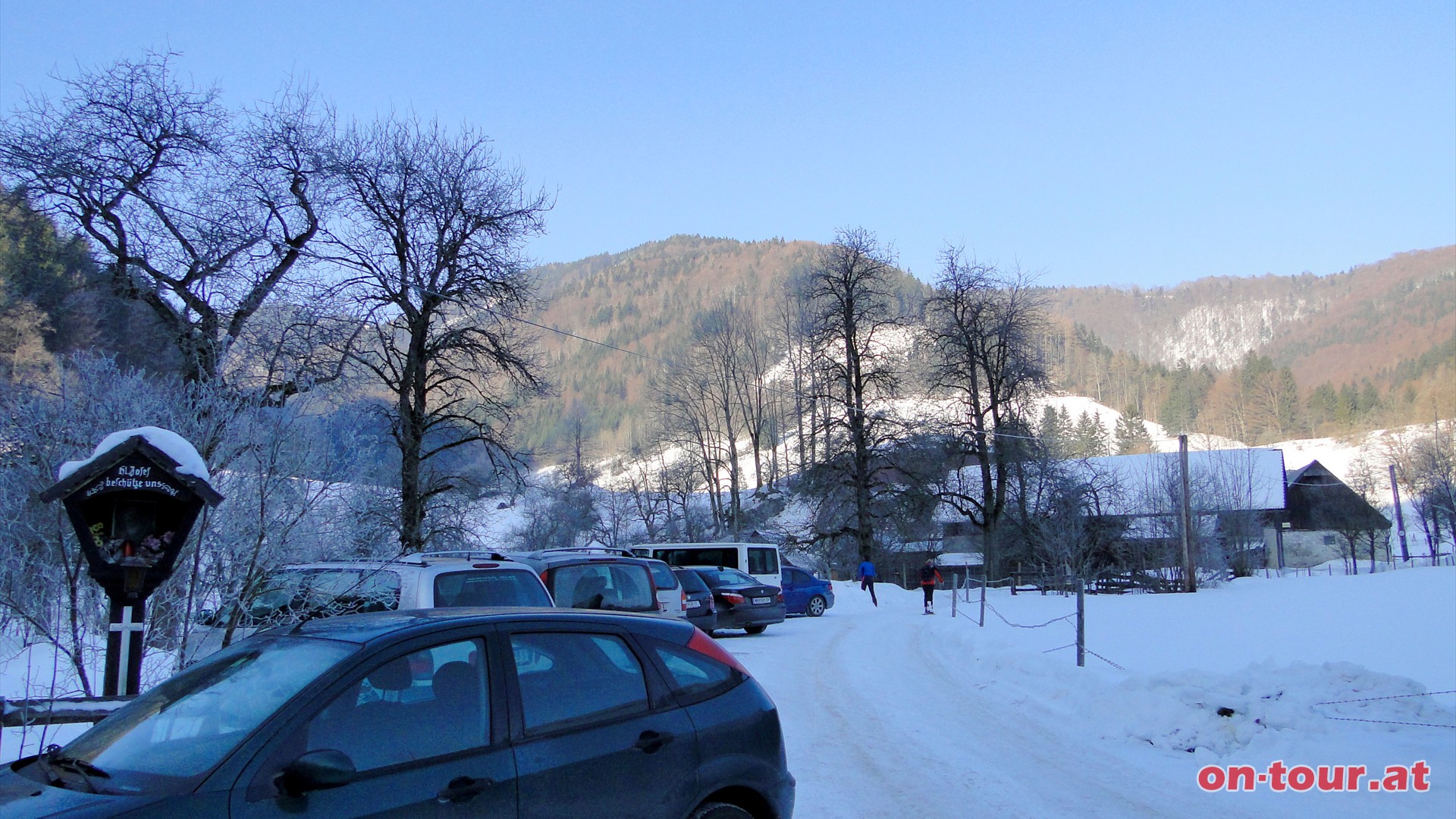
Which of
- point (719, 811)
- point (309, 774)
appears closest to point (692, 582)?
point (719, 811)

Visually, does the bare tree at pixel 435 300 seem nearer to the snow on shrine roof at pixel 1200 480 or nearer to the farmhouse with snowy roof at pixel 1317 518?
the snow on shrine roof at pixel 1200 480

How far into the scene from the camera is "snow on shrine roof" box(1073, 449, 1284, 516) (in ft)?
145

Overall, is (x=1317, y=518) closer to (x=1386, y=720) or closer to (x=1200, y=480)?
(x=1200, y=480)

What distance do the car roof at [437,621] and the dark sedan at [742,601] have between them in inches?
642

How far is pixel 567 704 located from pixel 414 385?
58.3ft

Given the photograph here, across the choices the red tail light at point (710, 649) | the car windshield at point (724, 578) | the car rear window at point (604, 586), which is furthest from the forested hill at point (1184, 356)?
the red tail light at point (710, 649)

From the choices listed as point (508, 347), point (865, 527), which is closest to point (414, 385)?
point (508, 347)

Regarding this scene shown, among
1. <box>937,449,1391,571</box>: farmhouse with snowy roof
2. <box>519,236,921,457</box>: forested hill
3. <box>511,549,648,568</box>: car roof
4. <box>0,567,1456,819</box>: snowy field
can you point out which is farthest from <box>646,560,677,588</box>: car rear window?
<box>519,236,921,457</box>: forested hill

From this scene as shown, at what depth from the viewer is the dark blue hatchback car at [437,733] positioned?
3.29m

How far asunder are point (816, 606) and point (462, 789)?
25.0 metres

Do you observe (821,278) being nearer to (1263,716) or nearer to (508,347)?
(508,347)

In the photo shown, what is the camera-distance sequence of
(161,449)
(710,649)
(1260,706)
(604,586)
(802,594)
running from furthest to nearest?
(802,594), (604,586), (1260,706), (161,449), (710,649)

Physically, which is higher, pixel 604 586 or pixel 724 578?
pixel 604 586

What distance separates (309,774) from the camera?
3256mm
